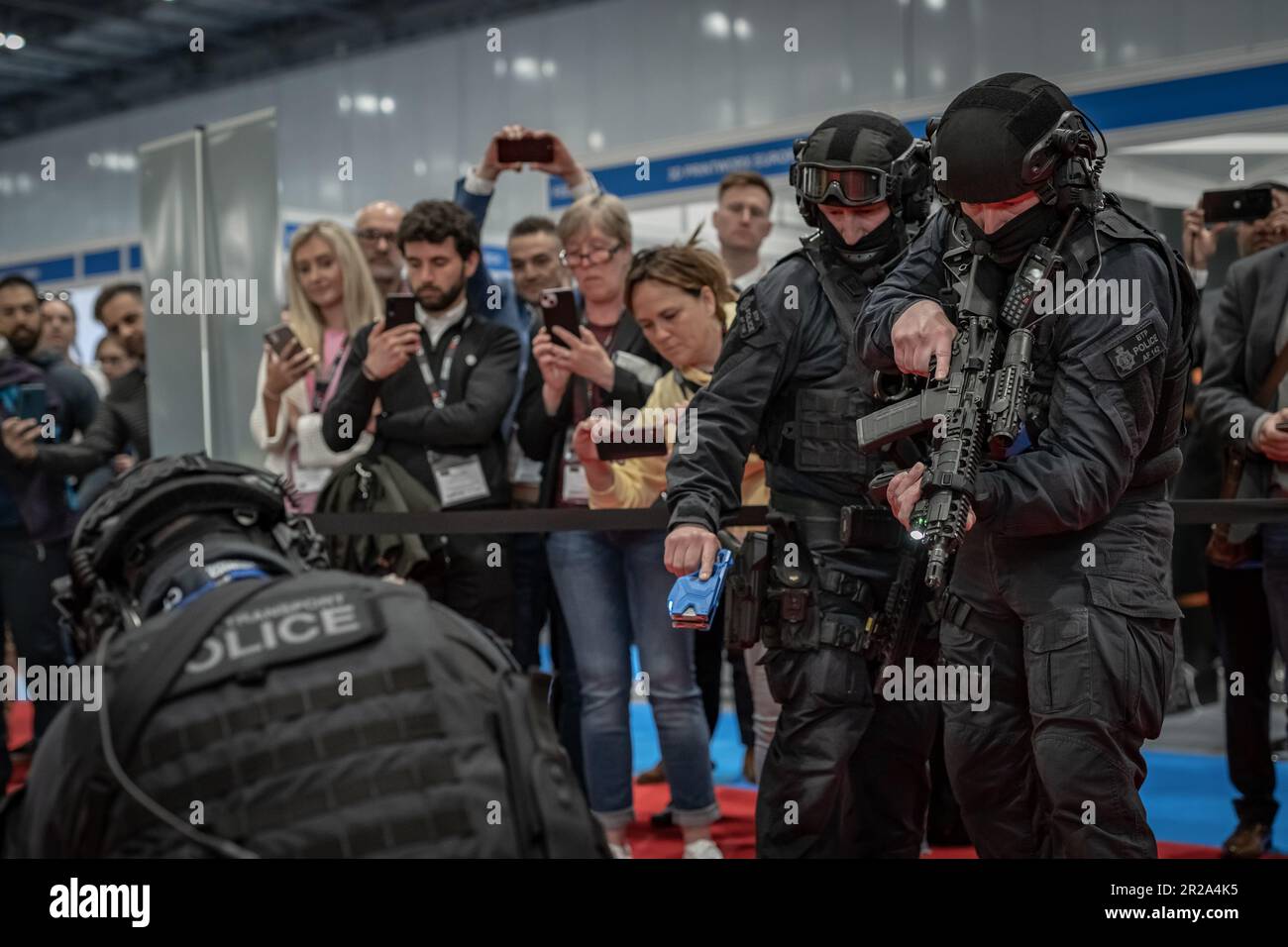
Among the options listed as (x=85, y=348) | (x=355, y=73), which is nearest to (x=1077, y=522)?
(x=355, y=73)

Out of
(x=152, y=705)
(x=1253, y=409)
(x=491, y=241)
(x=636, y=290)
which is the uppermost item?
(x=491, y=241)

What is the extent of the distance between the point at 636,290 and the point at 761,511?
678 millimetres

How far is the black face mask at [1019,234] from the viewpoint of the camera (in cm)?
251

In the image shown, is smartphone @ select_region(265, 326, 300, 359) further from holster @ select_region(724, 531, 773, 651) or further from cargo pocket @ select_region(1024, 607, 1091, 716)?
cargo pocket @ select_region(1024, 607, 1091, 716)

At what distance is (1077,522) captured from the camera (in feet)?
7.87

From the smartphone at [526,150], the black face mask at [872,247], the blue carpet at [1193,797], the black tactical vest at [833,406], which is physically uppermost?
the smartphone at [526,150]

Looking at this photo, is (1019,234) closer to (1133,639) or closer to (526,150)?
(1133,639)

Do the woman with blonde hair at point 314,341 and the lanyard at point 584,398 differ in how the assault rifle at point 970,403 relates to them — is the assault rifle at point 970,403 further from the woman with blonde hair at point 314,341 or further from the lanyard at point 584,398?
the woman with blonde hair at point 314,341

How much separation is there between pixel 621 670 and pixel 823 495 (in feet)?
3.80

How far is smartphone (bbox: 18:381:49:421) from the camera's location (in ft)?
16.7

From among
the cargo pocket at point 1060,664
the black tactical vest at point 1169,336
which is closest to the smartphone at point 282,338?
the black tactical vest at point 1169,336

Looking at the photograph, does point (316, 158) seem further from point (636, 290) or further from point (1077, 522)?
point (1077, 522)

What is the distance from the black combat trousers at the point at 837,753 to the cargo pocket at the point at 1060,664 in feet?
1.76

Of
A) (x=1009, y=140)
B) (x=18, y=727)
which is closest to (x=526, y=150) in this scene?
(x=1009, y=140)
